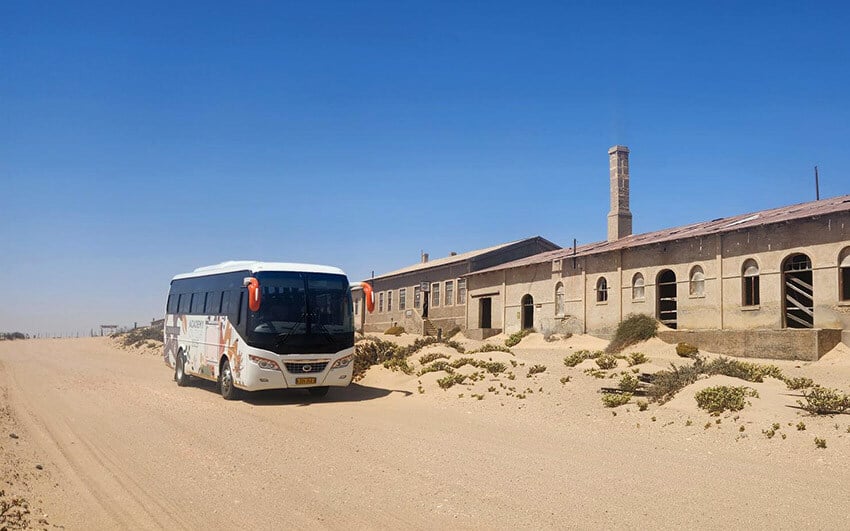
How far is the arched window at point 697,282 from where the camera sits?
86.7 ft

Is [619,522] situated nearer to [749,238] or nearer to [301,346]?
[301,346]

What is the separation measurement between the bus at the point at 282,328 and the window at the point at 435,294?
96.8ft

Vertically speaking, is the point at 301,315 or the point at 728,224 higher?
the point at 728,224

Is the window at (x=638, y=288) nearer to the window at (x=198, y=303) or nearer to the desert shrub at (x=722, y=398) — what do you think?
the desert shrub at (x=722, y=398)

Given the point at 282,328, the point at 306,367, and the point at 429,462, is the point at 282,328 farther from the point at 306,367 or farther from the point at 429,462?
the point at 429,462

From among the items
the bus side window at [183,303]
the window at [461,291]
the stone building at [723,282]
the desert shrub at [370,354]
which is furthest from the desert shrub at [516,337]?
the bus side window at [183,303]

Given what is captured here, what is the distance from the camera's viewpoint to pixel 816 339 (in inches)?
830

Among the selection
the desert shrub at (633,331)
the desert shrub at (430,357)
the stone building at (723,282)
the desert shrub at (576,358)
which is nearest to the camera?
the desert shrub at (576,358)

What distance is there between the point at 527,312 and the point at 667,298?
33.8ft

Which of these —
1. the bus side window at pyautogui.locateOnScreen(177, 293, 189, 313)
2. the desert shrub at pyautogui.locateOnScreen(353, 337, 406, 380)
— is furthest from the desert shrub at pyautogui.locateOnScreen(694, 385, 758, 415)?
the bus side window at pyautogui.locateOnScreen(177, 293, 189, 313)

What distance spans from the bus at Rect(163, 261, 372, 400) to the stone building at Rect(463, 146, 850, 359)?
1513cm

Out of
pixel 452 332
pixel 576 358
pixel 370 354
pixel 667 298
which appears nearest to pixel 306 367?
pixel 370 354

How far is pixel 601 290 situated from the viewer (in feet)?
105

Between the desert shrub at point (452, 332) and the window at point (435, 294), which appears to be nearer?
the desert shrub at point (452, 332)
